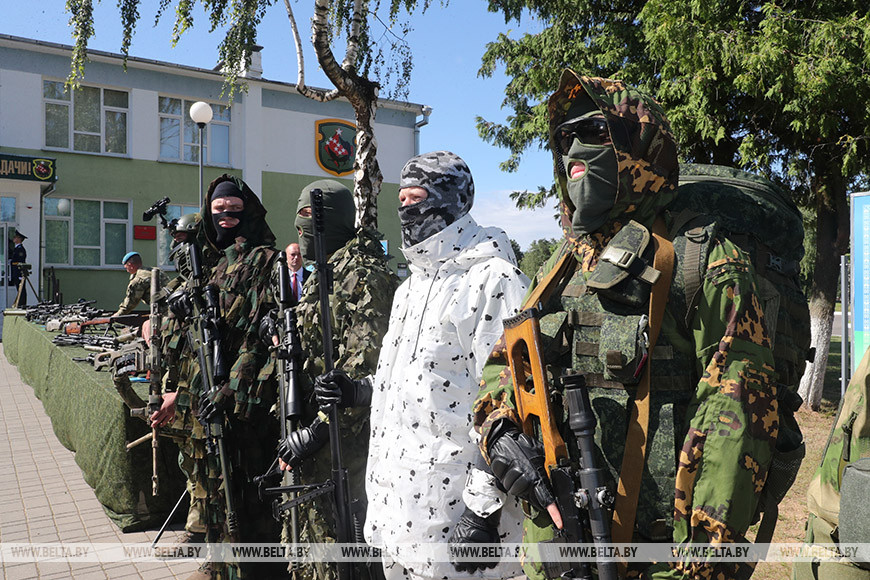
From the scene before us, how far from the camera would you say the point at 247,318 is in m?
3.73

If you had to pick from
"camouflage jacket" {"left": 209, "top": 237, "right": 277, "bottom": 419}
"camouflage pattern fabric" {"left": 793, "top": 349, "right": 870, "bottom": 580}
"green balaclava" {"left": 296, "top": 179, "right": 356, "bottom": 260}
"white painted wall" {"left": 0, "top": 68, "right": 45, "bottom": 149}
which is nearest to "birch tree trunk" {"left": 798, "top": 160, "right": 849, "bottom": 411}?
"green balaclava" {"left": 296, "top": 179, "right": 356, "bottom": 260}

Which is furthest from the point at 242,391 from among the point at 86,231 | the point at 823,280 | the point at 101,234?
the point at 86,231

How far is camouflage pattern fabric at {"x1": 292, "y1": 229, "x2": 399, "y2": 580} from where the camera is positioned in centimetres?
300

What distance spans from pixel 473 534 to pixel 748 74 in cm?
692

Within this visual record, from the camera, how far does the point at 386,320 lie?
9.98 feet

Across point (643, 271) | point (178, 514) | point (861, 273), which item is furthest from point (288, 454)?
point (861, 273)

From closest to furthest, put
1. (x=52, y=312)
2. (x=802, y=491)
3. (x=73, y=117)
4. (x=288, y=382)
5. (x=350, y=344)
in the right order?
1. (x=350, y=344)
2. (x=288, y=382)
3. (x=802, y=491)
4. (x=52, y=312)
5. (x=73, y=117)

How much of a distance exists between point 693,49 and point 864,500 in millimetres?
6961

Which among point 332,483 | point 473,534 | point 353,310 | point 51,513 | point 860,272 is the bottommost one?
point 51,513

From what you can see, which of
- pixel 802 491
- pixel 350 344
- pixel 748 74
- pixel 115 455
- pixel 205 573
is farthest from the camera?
pixel 748 74

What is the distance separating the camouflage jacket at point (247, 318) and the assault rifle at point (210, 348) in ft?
0.25

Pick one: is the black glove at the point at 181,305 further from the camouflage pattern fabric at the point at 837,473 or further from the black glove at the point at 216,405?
the camouflage pattern fabric at the point at 837,473

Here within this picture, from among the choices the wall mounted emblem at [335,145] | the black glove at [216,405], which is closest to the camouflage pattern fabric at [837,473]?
the black glove at [216,405]

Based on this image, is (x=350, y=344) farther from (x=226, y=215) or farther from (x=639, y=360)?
(x=639, y=360)
